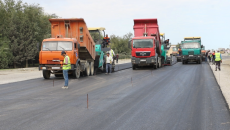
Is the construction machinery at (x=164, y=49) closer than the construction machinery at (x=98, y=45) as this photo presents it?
No

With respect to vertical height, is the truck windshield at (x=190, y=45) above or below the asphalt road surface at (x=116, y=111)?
above

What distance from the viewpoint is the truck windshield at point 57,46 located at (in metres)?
18.6

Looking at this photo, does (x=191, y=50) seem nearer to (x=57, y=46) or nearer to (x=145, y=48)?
(x=145, y=48)

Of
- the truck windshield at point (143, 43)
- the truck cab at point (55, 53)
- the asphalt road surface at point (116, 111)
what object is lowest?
the asphalt road surface at point (116, 111)

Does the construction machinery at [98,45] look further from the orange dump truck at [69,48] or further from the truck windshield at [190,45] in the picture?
the truck windshield at [190,45]

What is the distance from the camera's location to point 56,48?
18.6 m

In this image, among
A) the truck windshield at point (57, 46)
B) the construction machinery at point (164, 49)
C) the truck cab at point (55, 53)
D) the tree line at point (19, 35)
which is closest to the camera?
the truck cab at point (55, 53)

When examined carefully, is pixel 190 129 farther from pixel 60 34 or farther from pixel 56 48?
pixel 60 34

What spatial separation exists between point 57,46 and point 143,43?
1017 cm

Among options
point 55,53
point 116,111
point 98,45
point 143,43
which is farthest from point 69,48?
point 116,111

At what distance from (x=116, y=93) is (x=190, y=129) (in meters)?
5.90

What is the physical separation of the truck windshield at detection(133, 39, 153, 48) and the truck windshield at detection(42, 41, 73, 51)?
9.59m

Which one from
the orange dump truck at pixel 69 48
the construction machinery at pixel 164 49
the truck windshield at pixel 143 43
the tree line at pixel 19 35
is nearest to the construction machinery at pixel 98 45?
the orange dump truck at pixel 69 48

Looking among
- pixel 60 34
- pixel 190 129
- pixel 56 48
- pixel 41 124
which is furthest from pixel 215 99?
pixel 60 34
